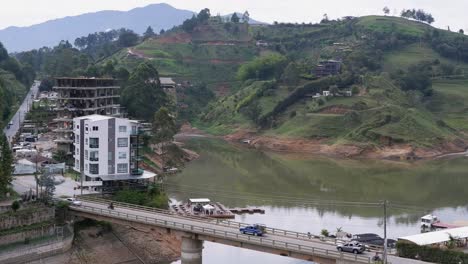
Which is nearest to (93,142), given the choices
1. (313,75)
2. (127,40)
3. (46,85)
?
(46,85)

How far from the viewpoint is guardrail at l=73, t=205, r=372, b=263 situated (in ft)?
113

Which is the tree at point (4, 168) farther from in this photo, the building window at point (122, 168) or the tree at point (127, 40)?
the tree at point (127, 40)

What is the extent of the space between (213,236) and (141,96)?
175 feet

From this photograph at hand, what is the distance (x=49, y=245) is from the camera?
41.9 m

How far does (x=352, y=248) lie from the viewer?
3500 centimetres

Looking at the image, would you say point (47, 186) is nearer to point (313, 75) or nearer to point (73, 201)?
point (73, 201)

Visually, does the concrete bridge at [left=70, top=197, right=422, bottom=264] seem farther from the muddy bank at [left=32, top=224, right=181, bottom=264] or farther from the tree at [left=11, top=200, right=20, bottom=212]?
the tree at [left=11, top=200, right=20, bottom=212]

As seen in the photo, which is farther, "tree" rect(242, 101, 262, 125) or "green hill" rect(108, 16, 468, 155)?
"tree" rect(242, 101, 262, 125)

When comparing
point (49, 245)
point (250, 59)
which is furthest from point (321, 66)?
point (49, 245)

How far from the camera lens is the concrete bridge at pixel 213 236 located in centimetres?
3494

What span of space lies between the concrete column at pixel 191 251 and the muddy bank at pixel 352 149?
6719cm

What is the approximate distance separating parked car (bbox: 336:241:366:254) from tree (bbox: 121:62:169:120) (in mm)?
57114

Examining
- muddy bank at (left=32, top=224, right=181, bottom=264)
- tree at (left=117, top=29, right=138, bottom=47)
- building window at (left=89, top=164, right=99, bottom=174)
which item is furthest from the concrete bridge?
tree at (left=117, top=29, right=138, bottom=47)

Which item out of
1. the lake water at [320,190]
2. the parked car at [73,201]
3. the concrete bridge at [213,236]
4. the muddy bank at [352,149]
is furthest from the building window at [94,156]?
the muddy bank at [352,149]
